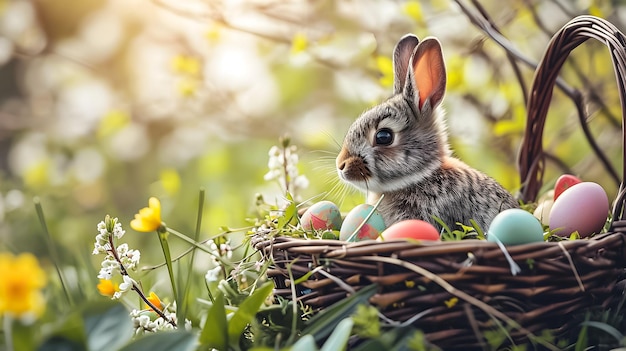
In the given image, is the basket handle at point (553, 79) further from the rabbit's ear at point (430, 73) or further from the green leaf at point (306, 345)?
the green leaf at point (306, 345)

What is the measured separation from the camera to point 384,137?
1.28 metres

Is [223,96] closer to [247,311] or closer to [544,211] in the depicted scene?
[544,211]

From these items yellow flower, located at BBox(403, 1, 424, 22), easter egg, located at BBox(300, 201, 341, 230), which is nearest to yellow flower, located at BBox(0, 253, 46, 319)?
easter egg, located at BBox(300, 201, 341, 230)

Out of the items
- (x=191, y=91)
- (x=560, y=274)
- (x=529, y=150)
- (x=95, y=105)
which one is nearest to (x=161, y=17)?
(x=95, y=105)

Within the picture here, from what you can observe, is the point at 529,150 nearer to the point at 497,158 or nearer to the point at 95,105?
the point at 497,158

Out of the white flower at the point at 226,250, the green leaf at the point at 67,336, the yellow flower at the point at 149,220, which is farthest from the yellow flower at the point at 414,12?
the green leaf at the point at 67,336

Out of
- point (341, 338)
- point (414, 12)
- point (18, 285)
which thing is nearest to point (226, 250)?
point (341, 338)

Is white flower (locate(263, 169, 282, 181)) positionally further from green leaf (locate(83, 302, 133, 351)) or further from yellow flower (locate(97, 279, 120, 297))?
green leaf (locate(83, 302, 133, 351))

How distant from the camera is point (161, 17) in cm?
297

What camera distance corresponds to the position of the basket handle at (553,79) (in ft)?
3.46

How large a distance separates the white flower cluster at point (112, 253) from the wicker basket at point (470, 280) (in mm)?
283

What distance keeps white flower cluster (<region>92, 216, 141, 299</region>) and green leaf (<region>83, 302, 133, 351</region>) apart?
0.15 metres

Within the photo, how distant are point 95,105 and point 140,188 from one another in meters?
0.49

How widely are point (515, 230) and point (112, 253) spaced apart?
644 mm
